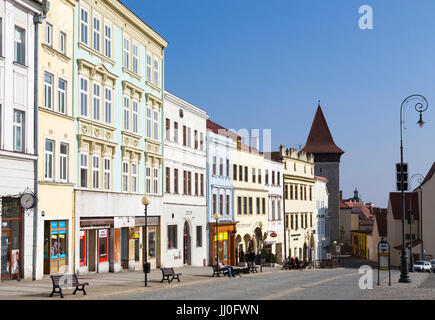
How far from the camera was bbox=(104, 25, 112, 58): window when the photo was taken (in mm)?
37344

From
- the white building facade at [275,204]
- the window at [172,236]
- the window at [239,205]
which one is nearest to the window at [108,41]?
the window at [172,236]

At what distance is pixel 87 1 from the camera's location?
3497 centimetres

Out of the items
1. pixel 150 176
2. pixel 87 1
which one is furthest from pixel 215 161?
pixel 87 1

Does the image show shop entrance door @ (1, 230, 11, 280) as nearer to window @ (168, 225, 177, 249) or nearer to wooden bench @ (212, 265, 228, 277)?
wooden bench @ (212, 265, 228, 277)

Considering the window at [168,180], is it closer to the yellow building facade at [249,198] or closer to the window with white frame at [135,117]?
the window with white frame at [135,117]

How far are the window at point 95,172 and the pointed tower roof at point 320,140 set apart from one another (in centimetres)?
8108

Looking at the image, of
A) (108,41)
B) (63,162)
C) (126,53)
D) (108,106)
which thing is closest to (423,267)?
(126,53)

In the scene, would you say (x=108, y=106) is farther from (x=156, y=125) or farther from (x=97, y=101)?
(x=156, y=125)

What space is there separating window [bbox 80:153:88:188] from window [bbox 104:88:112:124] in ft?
10.6

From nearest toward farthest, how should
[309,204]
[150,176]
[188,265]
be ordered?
1. [150,176]
2. [188,265]
3. [309,204]

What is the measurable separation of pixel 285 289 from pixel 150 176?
1659 cm

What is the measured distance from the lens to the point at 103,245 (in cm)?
3688

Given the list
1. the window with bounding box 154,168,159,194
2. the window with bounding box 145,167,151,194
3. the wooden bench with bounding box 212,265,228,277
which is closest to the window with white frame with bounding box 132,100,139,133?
the window with bounding box 145,167,151,194
